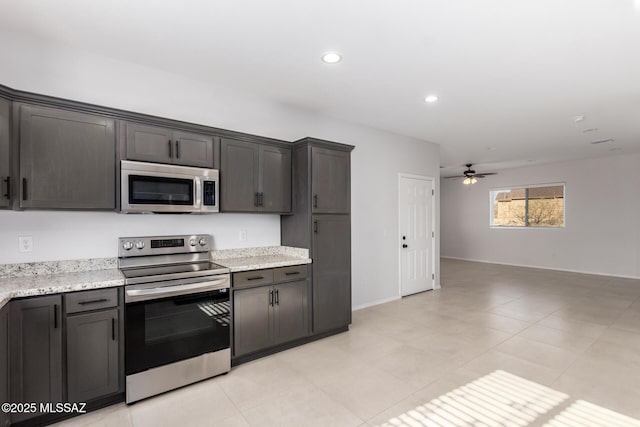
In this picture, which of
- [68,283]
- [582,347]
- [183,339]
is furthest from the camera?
[582,347]

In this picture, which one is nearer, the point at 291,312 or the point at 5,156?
the point at 5,156

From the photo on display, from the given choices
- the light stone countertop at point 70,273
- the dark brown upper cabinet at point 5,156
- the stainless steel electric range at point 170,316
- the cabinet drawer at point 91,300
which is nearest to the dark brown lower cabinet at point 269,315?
the stainless steel electric range at point 170,316

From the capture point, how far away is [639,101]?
12.2ft

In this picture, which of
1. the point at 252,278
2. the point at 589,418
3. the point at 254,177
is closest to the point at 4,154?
the point at 254,177

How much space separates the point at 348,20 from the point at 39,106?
2.25 m

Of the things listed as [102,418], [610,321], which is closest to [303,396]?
[102,418]

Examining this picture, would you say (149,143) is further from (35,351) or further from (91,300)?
(35,351)

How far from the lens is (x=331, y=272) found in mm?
3611

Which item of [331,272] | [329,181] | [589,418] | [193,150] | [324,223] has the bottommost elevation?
[589,418]

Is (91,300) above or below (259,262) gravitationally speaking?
below

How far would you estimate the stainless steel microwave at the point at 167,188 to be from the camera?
2523 millimetres

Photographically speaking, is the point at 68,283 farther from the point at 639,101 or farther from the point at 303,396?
the point at 639,101

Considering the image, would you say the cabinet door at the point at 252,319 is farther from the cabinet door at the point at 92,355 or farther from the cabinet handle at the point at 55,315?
the cabinet handle at the point at 55,315

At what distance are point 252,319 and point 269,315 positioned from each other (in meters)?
0.18
